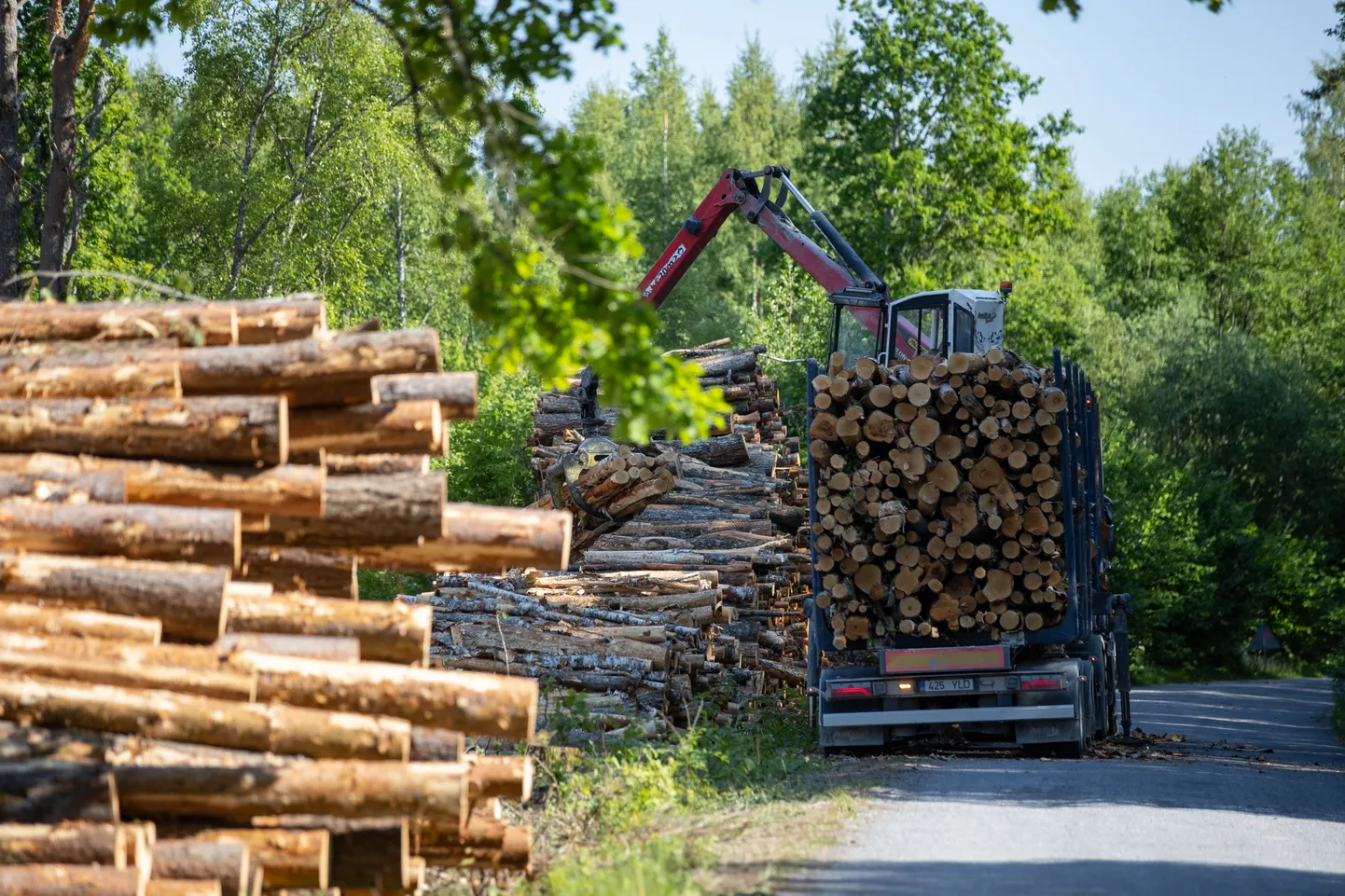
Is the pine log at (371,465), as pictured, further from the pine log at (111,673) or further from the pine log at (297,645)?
the pine log at (111,673)

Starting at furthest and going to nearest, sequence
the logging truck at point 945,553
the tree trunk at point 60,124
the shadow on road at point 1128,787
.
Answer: the tree trunk at point 60,124, the logging truck at point 945,553, the shadow on road at point 1128,787

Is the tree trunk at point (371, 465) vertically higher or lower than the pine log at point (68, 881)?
higher

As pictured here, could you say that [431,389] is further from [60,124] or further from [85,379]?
[60,124]

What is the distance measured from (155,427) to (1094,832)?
5.22 meters

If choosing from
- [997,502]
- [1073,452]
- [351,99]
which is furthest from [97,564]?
[351,99]

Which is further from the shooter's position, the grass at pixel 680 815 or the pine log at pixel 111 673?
the grass at pixel 680 815

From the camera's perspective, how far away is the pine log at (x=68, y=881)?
4.99m

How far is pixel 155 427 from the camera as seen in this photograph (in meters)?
5.82

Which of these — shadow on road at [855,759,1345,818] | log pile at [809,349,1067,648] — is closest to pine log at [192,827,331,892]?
shadow on road at [855,759,1345,818]

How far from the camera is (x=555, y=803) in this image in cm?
840

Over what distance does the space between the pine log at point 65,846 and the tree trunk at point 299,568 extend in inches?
56.0

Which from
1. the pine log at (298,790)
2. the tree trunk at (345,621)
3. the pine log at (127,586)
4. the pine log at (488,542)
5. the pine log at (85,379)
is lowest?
the pine log at (298,790)

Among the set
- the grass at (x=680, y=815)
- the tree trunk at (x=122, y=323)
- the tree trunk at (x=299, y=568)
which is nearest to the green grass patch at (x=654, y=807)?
the grass at (x=680, y=815)

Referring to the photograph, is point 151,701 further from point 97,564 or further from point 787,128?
point 787,128
